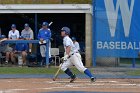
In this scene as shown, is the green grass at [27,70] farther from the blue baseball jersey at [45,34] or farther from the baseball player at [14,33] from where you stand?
the baseball player at [14,33]

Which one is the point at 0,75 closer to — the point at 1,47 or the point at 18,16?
the point at 1,47

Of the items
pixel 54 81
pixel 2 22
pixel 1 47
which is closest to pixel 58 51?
pixel 1 47

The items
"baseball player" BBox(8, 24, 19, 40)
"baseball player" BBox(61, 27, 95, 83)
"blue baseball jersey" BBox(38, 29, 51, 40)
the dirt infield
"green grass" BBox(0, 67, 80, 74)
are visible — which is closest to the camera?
the dirt infield

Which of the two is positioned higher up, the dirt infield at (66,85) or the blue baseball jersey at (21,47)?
the blue baseball jersey at (21,47)

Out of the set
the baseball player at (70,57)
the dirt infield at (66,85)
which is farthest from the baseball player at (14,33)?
the baseball player at (70,57)

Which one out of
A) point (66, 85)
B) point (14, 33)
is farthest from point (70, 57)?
point (14, 33)

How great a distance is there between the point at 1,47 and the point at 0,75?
3757 mm

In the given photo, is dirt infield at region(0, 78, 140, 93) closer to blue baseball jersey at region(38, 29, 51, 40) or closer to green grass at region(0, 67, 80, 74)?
green grass at region(0, 67, 80, 74)

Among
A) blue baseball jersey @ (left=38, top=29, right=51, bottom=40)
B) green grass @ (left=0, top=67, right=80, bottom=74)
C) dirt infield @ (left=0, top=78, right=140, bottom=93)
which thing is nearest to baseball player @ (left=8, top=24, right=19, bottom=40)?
blue baseball jersey @ (left=38, top=29, right=51, bottom=40)

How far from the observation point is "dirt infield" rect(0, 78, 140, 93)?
1306 centimetres

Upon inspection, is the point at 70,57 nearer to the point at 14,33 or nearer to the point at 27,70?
the point at 27,70

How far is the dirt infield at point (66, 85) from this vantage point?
13.1 metres

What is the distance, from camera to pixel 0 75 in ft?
55.6

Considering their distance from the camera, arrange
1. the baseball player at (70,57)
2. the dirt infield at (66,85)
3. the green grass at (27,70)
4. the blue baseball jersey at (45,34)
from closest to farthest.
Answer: the dirt infield at (66,85) < the baseball player at (70,57) < the green grass at (27,70) < the blue baseball jersey at (45,34)
